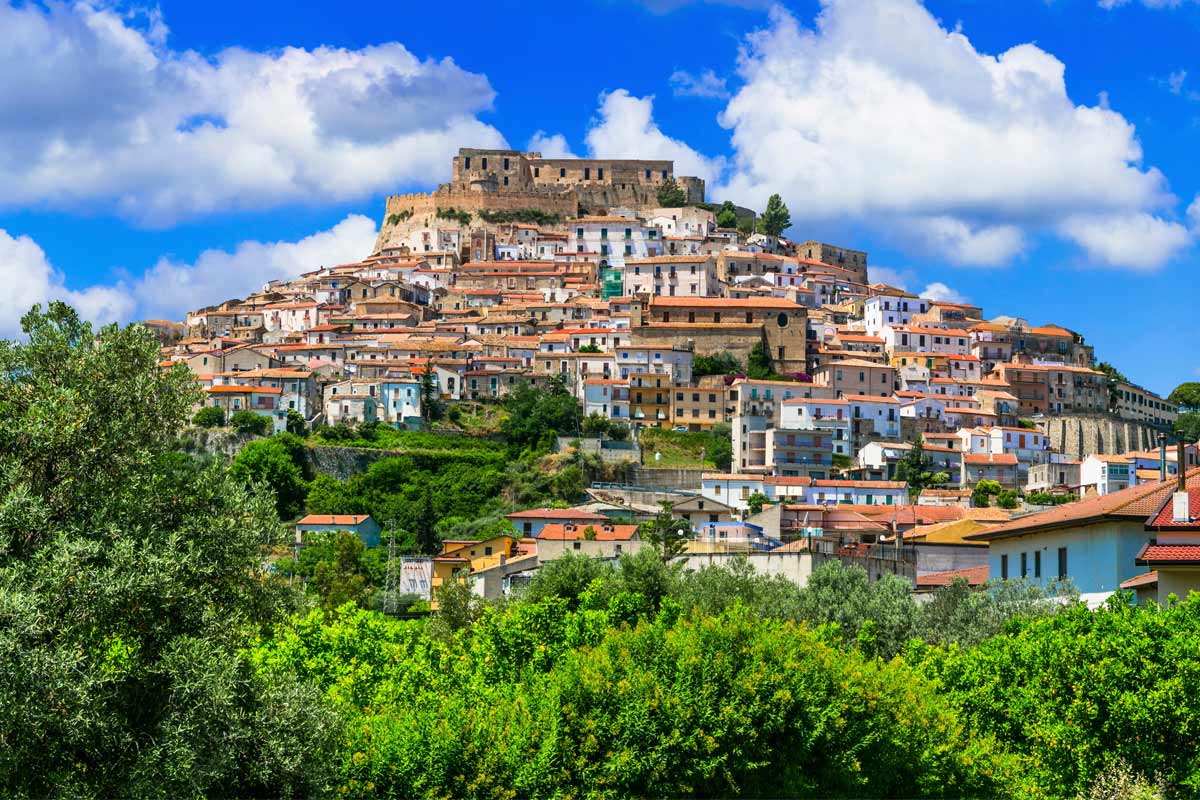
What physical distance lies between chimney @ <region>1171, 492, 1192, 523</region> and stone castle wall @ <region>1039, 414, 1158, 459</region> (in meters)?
80.4

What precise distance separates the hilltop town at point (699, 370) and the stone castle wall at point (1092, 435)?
7.3 inches

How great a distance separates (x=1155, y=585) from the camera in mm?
29625

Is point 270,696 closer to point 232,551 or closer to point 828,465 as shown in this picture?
point 232,551

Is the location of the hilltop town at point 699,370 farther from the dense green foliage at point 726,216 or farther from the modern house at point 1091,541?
the modern house at point 1091,541

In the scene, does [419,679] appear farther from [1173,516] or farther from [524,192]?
[524,192]

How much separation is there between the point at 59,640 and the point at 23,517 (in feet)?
5.79

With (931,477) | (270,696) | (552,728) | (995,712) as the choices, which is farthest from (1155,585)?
(931,477)

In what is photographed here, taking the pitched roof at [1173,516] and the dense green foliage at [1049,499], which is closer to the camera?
the pitched roof at [1173,516]

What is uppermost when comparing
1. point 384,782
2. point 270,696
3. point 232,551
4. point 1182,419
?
point 1182,419

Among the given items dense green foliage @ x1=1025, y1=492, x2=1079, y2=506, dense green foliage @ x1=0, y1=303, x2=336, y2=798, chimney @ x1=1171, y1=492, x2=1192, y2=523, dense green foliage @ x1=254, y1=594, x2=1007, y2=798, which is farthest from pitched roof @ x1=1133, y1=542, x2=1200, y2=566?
dense green foliage @ x1=1025, y1=492, x2=1079, y2=506

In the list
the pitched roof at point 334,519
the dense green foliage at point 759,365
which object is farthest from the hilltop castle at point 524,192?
the pitched roof at point 334,519

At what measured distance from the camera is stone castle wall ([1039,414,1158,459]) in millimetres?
108312

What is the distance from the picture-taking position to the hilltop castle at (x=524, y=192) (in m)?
156

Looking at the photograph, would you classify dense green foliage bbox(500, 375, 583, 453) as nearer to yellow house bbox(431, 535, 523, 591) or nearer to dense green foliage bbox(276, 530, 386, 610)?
dense green foliage bbox(276, 530, 386, 610)
